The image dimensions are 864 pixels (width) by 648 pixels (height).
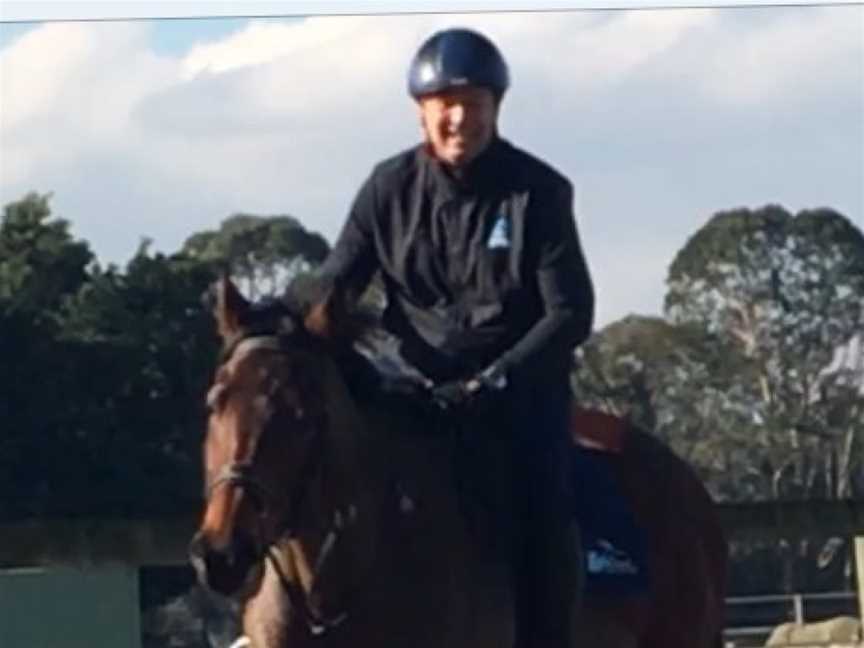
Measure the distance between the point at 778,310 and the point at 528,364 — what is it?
2954 centimetres

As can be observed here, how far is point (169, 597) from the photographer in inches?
738

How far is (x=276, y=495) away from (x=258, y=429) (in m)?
0.15

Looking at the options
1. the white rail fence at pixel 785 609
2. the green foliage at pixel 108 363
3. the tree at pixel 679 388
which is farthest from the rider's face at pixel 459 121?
the tree at pixel 679 388

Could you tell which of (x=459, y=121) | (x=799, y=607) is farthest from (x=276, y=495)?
(x=799, y=607)

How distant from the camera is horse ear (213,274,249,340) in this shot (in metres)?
6.84

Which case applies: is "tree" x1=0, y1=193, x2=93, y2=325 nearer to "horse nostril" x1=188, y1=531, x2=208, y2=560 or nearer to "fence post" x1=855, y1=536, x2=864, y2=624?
"fence post" x1=855, y1=536, x2=864, y2=624

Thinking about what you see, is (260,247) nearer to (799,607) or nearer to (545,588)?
(799,607)

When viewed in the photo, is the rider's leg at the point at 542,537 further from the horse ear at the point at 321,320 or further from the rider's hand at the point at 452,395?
the horse ear at the point at 321,320

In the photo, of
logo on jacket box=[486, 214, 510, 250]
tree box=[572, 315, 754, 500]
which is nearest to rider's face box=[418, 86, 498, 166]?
logo on jacket box=[486, 214, 510, 250]

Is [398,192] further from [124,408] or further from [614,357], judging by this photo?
[614,357]

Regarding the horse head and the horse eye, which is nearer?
the horse head

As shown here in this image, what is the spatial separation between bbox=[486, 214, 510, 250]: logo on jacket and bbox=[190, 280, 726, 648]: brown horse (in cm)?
45

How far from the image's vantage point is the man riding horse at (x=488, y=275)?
283 inches

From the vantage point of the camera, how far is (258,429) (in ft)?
21.4
